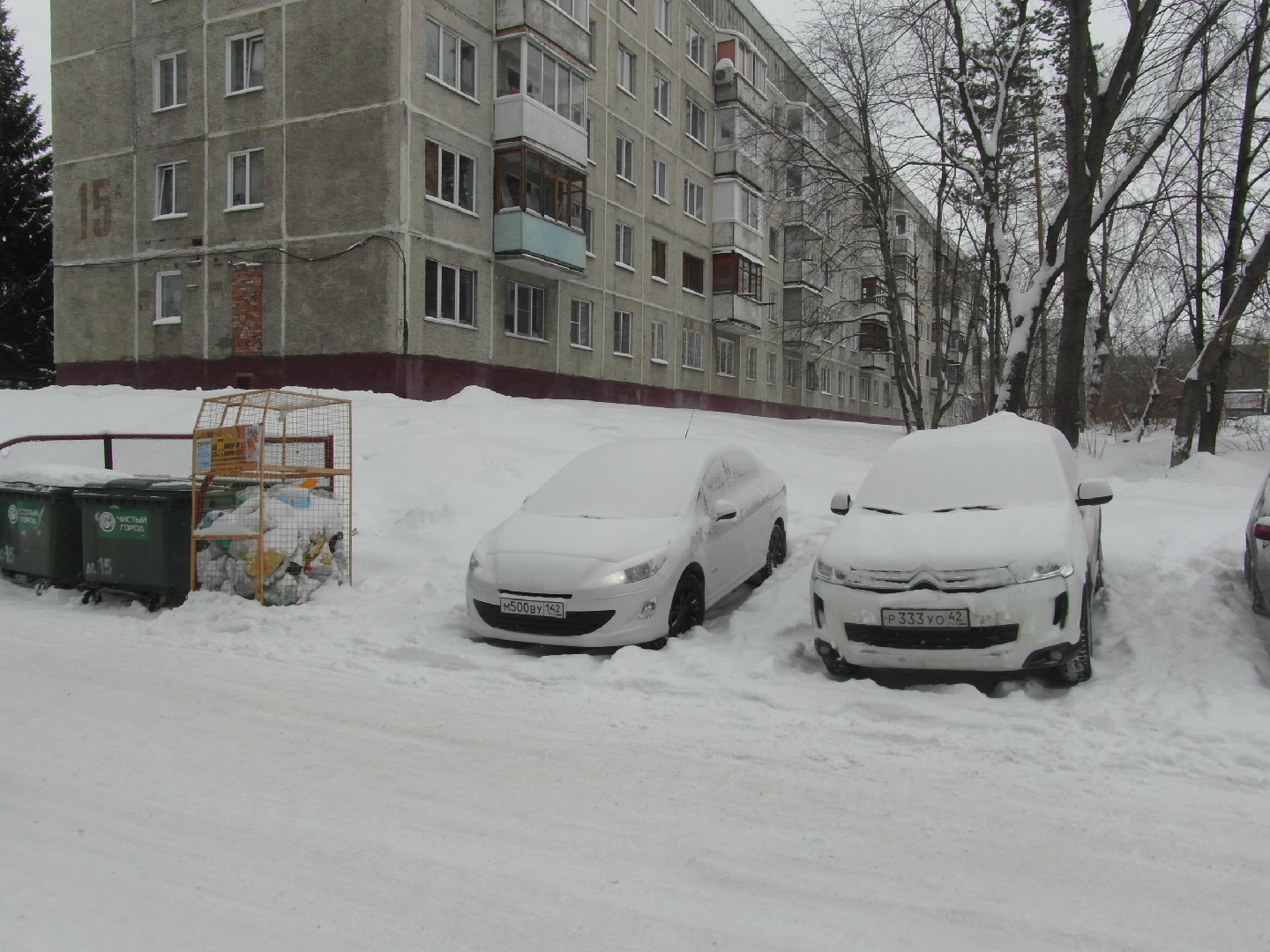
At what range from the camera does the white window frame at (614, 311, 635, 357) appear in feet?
90.0

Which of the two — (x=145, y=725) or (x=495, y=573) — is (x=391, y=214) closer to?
(x=495, y=573)

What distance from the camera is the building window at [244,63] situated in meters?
21.2

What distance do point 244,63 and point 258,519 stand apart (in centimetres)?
1811

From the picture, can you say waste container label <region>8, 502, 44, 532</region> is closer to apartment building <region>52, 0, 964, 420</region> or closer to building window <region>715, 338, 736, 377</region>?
apartment building <region>52, 0, 964, 420</region>

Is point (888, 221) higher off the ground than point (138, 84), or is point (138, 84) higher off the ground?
point (138, 84)

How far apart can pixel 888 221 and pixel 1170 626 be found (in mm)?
16423

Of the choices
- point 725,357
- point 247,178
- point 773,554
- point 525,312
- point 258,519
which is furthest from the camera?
point 725,357

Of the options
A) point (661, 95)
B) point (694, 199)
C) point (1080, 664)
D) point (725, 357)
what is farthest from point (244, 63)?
point (1080, 664)

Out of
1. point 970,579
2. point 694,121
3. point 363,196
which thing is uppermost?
point 694,121

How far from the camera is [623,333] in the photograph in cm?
2784

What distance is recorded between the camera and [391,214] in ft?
63.9

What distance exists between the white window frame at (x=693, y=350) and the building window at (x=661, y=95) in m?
7.28

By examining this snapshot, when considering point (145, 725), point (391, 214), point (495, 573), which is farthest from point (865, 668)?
point (391, 214)

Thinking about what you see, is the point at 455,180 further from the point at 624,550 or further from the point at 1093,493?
the point at 1093,493
